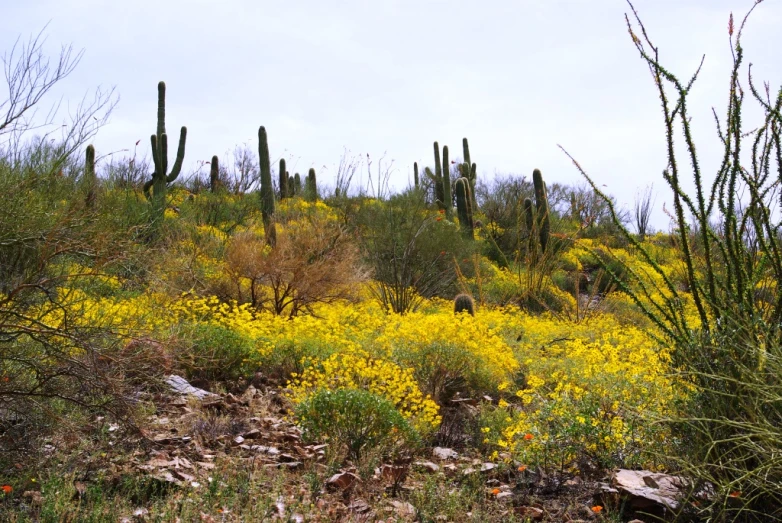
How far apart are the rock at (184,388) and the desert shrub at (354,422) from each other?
4.75 feet

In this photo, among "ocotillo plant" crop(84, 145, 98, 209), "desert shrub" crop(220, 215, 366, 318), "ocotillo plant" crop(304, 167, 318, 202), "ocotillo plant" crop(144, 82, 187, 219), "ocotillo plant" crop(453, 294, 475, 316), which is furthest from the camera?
"ocotillo plant" crop(304, 167, 318, 202)

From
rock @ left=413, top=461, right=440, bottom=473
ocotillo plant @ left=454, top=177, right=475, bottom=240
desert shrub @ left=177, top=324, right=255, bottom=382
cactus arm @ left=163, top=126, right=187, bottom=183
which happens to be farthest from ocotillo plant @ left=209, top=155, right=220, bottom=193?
rock @ left=413, top=461, right=440, bottom=473

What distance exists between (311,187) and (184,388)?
21.9 m

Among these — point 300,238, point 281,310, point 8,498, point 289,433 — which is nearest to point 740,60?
point 289,433

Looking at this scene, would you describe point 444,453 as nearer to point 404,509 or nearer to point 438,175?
point 404,509

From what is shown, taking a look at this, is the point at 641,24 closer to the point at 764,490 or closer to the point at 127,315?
the point at 764,490

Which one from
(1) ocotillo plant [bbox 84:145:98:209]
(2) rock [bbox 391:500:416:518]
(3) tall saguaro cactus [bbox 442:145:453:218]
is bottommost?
(2) rock [bbox 391:500:416:518]

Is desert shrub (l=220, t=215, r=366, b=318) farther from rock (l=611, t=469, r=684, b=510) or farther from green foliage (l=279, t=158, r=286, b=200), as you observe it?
green foliage (l=279, t=158, r=286, b=200)

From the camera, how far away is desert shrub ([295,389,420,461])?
199 inches

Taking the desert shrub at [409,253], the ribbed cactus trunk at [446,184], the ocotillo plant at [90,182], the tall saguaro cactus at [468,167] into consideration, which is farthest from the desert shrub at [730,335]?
the tall saguaro cactus at [468,167]

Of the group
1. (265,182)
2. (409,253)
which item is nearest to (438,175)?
(265,182)

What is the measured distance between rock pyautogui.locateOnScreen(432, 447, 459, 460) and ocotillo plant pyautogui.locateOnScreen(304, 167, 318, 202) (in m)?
22.0

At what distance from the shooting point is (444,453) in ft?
17.9

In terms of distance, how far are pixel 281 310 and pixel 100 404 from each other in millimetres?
6526
